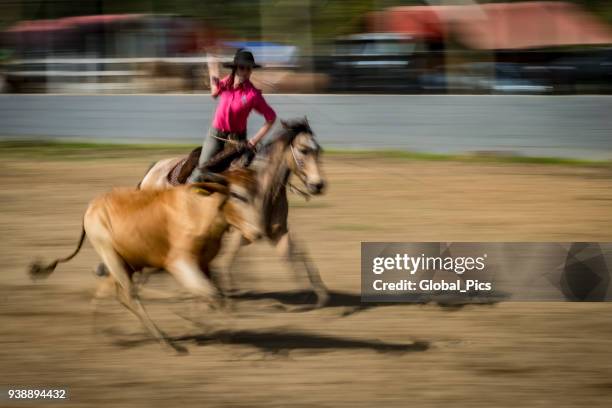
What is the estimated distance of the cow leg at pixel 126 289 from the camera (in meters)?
6.40

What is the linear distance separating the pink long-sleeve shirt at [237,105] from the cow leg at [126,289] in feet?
6.35

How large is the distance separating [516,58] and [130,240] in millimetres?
11762

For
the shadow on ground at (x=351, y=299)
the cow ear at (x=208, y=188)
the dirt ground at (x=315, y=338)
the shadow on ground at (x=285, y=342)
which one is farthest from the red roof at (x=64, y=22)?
the cow ear at (x=208, y=188)

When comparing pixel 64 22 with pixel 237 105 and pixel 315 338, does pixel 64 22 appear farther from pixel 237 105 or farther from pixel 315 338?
pixel 315 338

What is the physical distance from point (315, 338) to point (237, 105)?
215cm

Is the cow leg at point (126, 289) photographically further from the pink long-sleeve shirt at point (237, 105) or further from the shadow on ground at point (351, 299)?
the pink long-sleeve shirt at point (237, 105)

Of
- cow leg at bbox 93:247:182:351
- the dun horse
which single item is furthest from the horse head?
cow leg at bbox 93:247:182:351

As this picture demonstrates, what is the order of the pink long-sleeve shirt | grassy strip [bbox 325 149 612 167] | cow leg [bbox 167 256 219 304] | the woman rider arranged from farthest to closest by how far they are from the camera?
1. grassy strip [bbox 325 149 612 167]
2. the pink long-sleeve shirt
3. the woman rider
4. cow leg [bbox 167 256 219 304]

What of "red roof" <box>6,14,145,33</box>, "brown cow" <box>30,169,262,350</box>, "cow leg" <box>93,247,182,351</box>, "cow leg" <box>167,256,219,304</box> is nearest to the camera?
"cow leg" <box>167,256,219,304</box>

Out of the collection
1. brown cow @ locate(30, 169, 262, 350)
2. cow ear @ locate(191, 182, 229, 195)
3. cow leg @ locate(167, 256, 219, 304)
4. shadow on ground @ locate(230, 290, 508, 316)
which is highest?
cow ear @ locate(191, 182, 229, 195)

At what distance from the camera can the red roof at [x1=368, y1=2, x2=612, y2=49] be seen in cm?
1692

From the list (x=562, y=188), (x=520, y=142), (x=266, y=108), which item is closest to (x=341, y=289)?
(x=266, y=108)

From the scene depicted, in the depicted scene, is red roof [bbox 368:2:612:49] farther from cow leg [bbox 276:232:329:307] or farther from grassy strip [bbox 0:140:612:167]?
cow leg [bbox 276:232:329:307]

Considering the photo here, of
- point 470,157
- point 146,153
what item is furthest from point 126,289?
point 146,153
